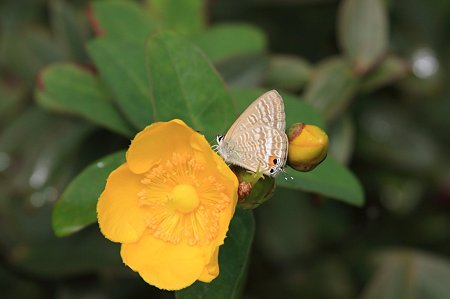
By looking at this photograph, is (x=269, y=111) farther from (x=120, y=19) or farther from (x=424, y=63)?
(x=424, y=63)

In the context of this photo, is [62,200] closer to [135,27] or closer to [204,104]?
[204,104]

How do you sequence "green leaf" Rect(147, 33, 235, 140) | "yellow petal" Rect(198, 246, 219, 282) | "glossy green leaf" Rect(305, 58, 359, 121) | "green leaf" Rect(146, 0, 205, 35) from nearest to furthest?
"yellow petal" Rect(198, 246, 219, 282) → "green leaf" Rect(147, 33, 235, 140) → "glossy green leaf" Rect(305, 58, 359, 121) → "green leaf" Rect(146, 0, 205, 35)

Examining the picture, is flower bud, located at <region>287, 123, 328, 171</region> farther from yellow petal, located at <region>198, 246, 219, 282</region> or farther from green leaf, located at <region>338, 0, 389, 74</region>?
green leaf, located at <region>338, 0, 389, 74</region>

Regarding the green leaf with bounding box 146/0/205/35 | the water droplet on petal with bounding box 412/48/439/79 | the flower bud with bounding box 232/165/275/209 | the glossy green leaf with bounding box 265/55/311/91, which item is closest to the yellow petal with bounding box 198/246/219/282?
the flower bud with bounding box 232/165/275/209

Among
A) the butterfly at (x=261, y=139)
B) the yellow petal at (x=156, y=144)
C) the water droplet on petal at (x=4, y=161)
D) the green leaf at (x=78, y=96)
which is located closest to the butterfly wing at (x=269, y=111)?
the butterfly at (x=261, y=139)

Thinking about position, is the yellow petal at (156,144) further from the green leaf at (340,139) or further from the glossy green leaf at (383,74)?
the glossy green leaf at (383,74)

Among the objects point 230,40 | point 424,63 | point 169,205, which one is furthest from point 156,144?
point 424,63
